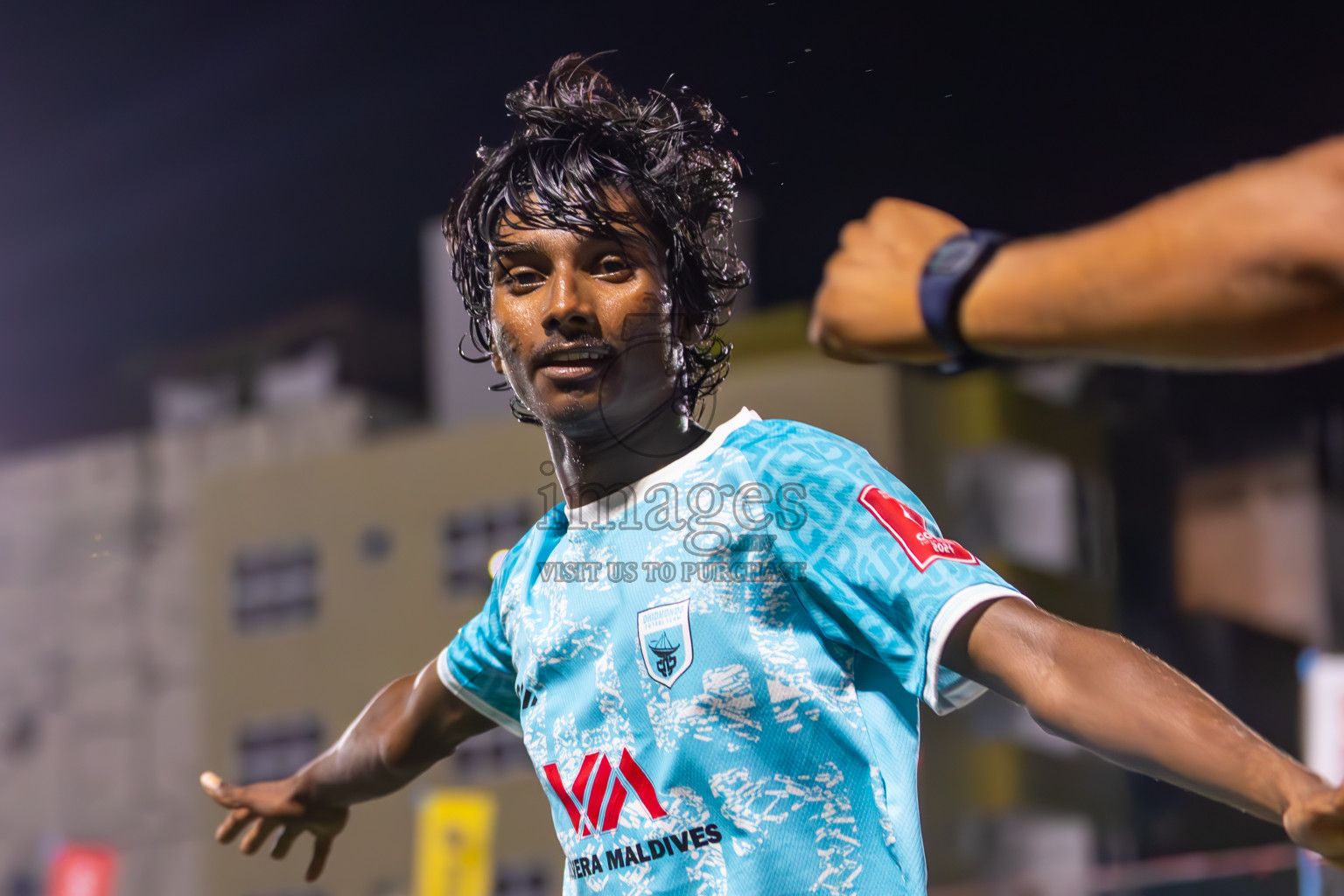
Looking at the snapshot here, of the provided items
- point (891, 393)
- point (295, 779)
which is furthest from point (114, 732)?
point (295, 779)

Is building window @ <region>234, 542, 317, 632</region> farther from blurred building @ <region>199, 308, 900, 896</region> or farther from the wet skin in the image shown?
the wet skin

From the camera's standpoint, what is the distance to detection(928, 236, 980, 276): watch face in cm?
119

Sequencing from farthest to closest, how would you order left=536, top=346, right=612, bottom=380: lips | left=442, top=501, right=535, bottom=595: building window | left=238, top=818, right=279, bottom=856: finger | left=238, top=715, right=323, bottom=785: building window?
left=238, top=715, right=323, bottom=785: building window
left=442, top=501, right=535, bottom=595: building window
left=238, top=818, right=279, bottom=856: finger
left=536, top=346, right=612, bottom=380: lips

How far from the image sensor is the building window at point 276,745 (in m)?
20.1

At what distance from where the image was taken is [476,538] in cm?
1941

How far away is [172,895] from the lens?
88.3 ft

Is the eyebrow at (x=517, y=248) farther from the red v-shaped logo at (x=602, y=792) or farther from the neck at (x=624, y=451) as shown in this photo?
the red v-shaped logo at (x=602, y=792)

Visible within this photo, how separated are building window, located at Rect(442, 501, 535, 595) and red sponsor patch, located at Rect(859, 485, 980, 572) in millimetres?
17008

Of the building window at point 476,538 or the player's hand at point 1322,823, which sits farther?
the building window at point 476,538

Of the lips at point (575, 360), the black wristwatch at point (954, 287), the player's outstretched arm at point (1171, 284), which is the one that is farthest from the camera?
the lips at point (575, 360)

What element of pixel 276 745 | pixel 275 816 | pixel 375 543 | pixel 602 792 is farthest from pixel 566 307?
pixel 276 745

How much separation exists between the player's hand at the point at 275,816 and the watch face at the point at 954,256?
1866 mm

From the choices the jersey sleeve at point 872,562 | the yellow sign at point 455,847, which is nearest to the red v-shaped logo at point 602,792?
the jersey sleeve at point 872,562

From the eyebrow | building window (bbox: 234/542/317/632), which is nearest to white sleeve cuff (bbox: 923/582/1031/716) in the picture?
the eyebrow
